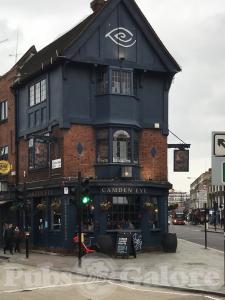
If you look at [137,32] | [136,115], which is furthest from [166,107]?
[137,32]

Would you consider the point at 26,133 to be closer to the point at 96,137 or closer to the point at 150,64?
the point at 96,137

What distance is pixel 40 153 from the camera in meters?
32.3

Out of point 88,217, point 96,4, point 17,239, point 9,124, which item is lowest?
point 17,239

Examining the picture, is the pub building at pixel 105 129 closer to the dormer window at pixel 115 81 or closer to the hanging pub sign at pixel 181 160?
the dormer window at pixel 115 81

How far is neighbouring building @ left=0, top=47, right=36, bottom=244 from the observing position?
36250 mm

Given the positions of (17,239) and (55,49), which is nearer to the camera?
(17,239)

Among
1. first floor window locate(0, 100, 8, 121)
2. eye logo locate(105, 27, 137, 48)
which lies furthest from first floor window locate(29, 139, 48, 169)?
eye logo locate(105, 27, 137, 48)

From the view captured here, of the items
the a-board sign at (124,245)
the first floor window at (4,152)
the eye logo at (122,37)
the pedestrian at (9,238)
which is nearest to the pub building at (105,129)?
the eye logo at (122,37)

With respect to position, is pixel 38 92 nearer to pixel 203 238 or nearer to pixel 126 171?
pixel 126 171

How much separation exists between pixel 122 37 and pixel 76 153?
6.65 metres

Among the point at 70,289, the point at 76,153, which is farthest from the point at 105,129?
the point at 70,289

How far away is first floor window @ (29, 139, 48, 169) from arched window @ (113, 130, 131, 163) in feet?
12.9

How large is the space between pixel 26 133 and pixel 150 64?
822cm

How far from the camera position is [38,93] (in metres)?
33.2
